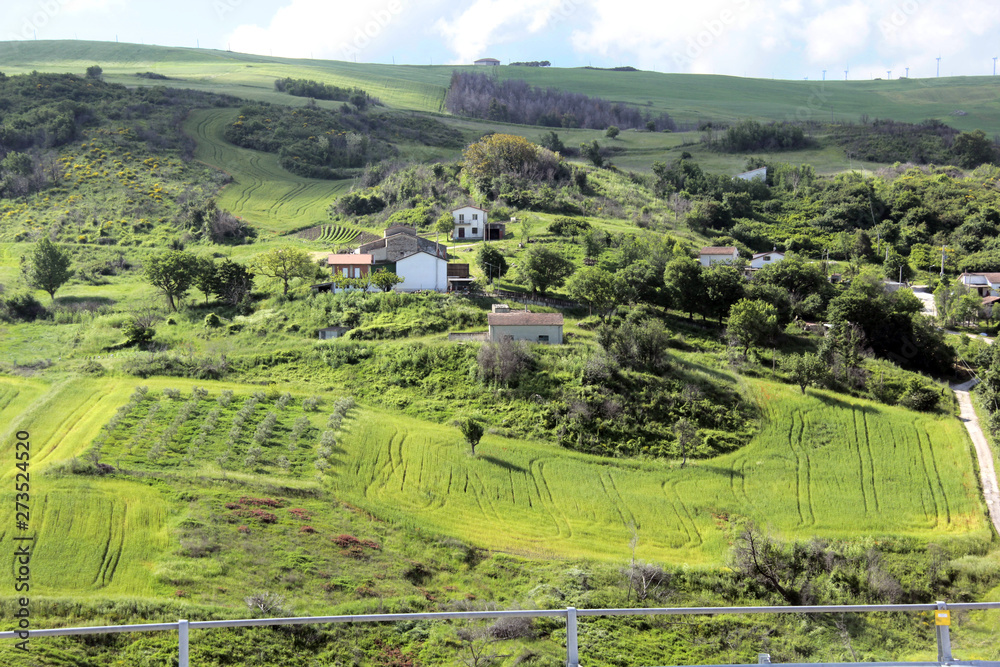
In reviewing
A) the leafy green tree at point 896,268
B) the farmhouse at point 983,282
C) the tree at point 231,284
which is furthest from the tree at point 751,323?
the tree at point 231,284

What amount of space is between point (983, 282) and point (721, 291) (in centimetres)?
2603

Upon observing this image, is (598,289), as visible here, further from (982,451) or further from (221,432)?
(221,432)

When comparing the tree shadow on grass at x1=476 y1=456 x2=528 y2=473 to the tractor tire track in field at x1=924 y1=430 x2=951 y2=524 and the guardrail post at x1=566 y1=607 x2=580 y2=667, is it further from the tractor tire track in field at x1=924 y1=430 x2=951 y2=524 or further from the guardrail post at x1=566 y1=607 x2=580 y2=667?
the guardrail post at x1=566 y1=607 x2=580 y2=667

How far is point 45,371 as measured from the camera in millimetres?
38062

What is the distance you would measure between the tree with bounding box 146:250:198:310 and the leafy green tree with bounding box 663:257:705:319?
29737 millimetres

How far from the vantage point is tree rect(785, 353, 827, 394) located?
3897 cm

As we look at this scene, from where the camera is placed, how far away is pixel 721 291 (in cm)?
4712

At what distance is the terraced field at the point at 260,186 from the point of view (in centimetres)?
7250

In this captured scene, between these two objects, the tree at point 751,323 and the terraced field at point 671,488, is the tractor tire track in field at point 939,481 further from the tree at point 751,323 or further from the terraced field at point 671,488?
the tree at point 751,323

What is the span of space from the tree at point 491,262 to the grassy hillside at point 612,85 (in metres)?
85.8

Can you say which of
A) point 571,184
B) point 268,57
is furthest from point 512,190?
point 268,57

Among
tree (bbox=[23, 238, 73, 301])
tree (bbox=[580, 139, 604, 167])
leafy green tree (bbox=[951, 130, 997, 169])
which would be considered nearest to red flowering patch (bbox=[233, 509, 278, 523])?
tree (bbox=[23, 238, 73, 301])

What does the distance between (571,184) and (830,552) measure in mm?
57717

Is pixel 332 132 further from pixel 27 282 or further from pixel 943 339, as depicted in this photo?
pixel 943 339
